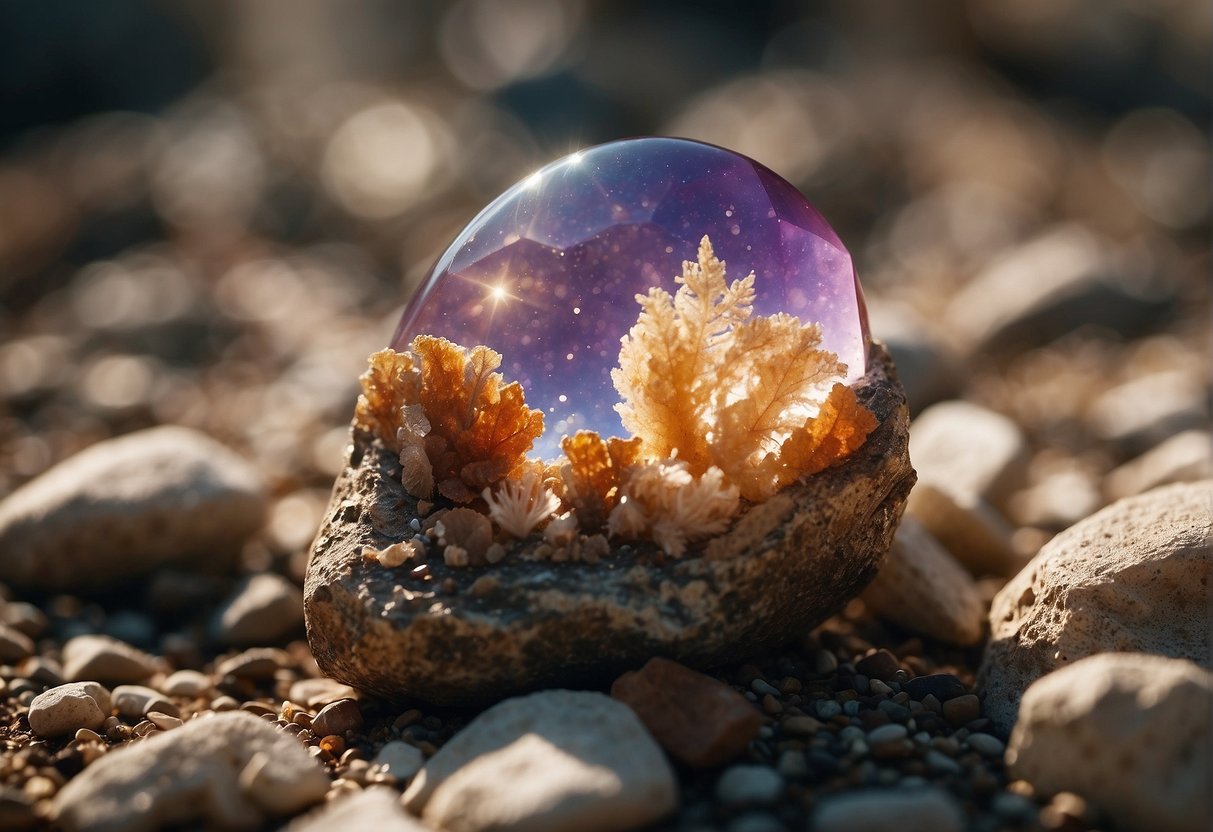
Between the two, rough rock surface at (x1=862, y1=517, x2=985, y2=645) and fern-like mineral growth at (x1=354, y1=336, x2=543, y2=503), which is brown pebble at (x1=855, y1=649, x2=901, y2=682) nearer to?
rough rock surface at (x1=862, y1=517, x2=985, y2=645)

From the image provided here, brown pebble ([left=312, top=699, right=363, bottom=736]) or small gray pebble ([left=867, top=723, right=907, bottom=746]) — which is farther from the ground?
brown pebble ([left=312, top=699, right=363, bottom=736])

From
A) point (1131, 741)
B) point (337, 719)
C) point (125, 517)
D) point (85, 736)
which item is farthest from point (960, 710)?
point (125, 517)

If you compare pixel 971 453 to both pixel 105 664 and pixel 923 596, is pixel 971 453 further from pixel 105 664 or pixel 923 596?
pixel 105 664

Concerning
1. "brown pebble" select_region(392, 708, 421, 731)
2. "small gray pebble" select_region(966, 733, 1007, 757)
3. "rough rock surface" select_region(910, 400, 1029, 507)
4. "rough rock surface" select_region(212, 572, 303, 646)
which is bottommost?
"small gray pebble" select_region(966, 733, 1007, 757)

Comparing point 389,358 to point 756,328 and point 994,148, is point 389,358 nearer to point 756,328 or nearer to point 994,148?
point 756,328

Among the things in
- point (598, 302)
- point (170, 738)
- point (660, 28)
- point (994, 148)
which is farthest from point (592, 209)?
point (660, 28)

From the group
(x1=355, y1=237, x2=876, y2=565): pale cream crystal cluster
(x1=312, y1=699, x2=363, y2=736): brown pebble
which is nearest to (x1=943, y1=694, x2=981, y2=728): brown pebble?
(x1=355, y1=237, x2=876, y2=565): pale cream crystal cluster
